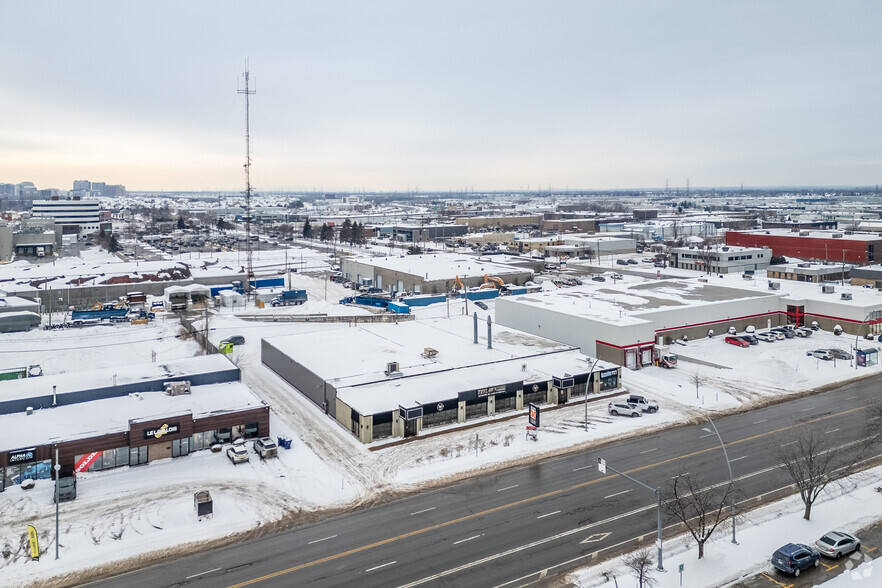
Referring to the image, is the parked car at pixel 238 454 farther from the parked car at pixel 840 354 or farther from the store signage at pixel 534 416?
the parked car at pixel 840 354

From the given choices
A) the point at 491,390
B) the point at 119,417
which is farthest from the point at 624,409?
the point at 119,417


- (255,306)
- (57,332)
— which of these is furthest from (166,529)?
(255,306)

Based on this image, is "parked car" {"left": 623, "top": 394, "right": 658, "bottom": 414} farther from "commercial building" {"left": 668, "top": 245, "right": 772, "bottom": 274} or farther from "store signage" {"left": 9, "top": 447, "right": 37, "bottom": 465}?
"commercial building" {"left": 668, "top": 245, "right": 772, "bottom": 274}

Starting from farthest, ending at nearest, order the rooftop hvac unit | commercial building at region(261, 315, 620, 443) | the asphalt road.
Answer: the rooftop hvac unit → commercial building at region(261, 315, 620, 443) → the asphalt road

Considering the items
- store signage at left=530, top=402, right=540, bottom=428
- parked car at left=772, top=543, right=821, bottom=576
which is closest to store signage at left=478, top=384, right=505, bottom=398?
store signage at left=530, top=402, right=540, bottom=428

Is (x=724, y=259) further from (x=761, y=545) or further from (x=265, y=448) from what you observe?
(x=265, y=448)

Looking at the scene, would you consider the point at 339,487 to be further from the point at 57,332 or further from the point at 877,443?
the point at 57,332
